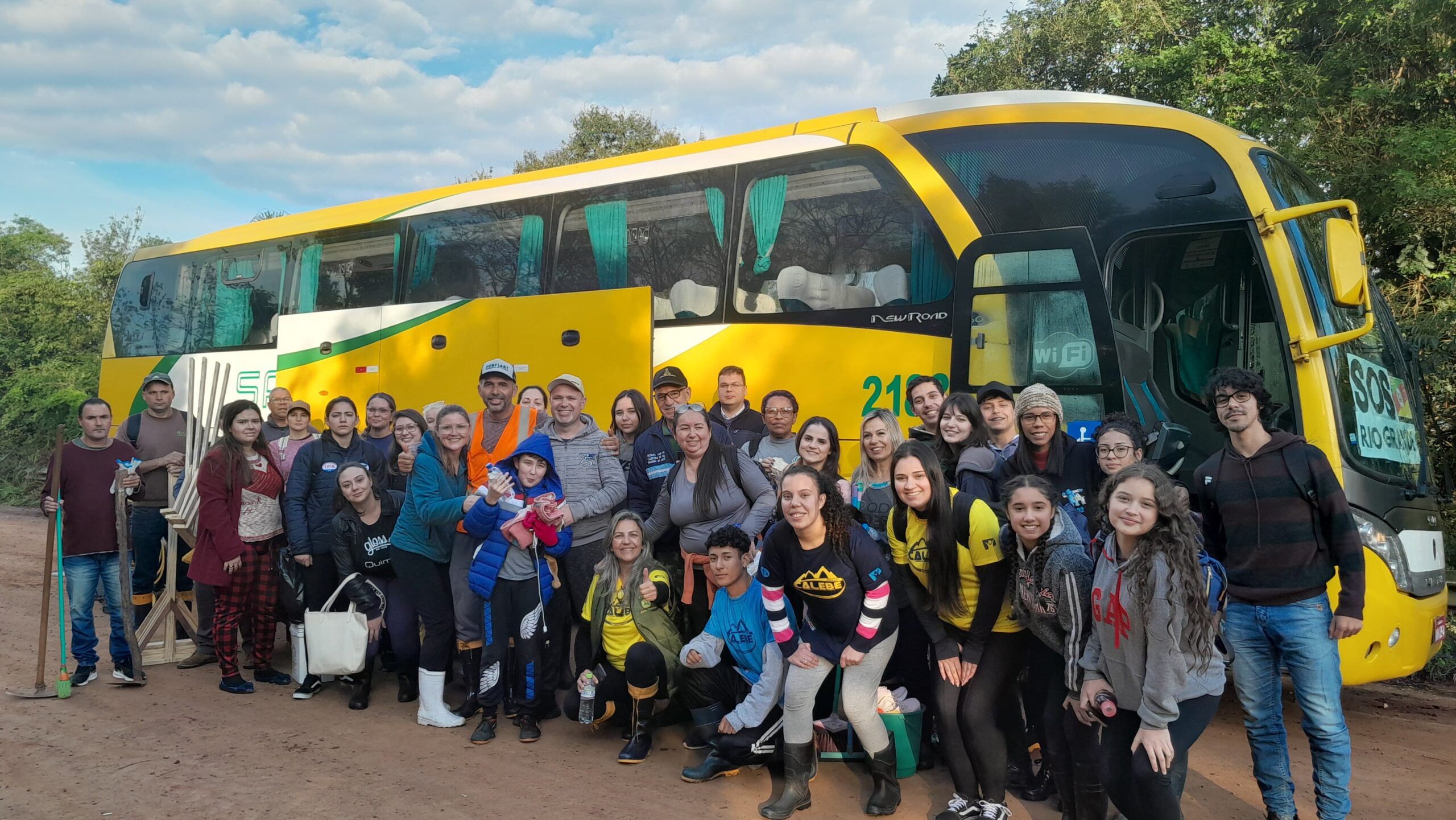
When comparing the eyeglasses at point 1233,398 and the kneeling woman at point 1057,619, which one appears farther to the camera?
the eyeglasses at point 1233,398

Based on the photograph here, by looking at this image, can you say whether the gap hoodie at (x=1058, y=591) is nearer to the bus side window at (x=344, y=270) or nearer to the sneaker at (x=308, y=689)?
the sneaker at (x=308, y=689)

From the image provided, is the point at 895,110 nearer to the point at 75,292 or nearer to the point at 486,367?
the point at 486,367

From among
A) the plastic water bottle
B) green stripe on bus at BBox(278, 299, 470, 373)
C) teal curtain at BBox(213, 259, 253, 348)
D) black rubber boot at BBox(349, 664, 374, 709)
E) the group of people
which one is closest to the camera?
the group of people

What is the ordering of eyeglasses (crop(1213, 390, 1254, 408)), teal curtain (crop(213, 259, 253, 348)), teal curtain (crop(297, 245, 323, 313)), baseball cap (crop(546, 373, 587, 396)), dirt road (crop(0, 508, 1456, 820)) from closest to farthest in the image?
eyeglasses (crop(1213, 390, 1254, 408)) → dirt road (crop(0, 508, 1456, 820)) → baseball cap (crop(546, 373, 587, 396)) → teal curtain (crop(297, 245, 323, 313)) → teal curtain (crop(213, 259, 253, 348))

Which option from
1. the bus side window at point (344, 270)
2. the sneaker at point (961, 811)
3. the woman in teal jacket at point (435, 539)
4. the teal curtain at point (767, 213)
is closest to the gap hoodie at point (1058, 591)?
the sneaker at point (961, 811)

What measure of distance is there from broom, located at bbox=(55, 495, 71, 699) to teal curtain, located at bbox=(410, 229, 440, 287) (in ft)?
13.0

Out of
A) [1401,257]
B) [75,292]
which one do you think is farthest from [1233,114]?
[75,292]

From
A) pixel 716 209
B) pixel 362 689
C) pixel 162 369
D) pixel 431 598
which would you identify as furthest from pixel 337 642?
pixel 162 369

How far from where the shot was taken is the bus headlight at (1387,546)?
509 cm

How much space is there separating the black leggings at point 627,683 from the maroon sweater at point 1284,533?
274cm

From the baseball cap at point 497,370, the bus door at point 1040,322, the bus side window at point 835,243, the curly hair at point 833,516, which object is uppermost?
the bus side window at point 835,243

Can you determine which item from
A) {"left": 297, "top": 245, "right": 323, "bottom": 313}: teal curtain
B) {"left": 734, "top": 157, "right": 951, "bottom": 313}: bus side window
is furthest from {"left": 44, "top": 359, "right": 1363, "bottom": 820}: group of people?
{"left": 297, "top": 245, "right": 323, "bottom": 313}: teal curtain

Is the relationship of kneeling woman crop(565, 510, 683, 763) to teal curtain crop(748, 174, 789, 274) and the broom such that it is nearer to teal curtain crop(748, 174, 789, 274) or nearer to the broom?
teal curtain crop(748, 174, 789, 274)

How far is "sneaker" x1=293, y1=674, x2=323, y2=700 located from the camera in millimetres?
6191
